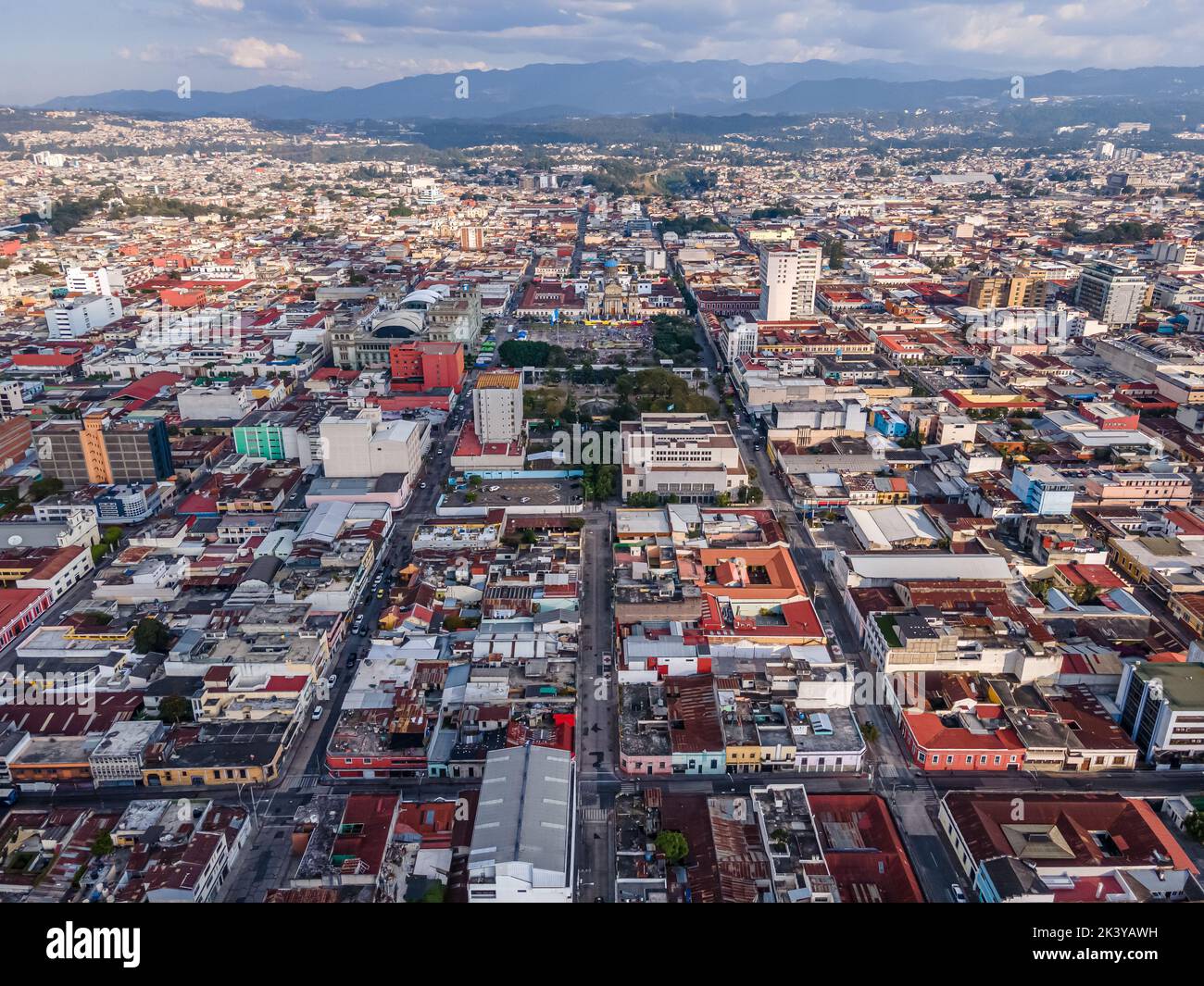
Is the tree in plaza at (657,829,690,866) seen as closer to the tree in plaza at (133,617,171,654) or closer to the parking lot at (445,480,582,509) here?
the tree in plaza at (133,617,171,654)

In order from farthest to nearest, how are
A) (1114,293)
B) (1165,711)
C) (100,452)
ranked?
(1114,293)
(100,452)
(1165,711)

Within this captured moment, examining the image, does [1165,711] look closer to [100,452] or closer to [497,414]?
[497,414]

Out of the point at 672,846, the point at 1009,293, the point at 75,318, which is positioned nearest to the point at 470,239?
the point at 75,318

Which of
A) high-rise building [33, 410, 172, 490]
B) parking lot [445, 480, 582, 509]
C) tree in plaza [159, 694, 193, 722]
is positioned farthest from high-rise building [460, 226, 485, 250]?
tree in plaza [159, 694, 193, 722]

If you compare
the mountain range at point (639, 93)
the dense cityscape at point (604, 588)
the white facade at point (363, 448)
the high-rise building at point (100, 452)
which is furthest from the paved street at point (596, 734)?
the mountain range at point (639, 93)

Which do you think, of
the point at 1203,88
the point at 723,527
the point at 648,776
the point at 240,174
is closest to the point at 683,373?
the point at 723,527

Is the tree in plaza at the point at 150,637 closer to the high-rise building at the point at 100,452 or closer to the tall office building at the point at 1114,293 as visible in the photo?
the high-rise building at the point at 100,452
